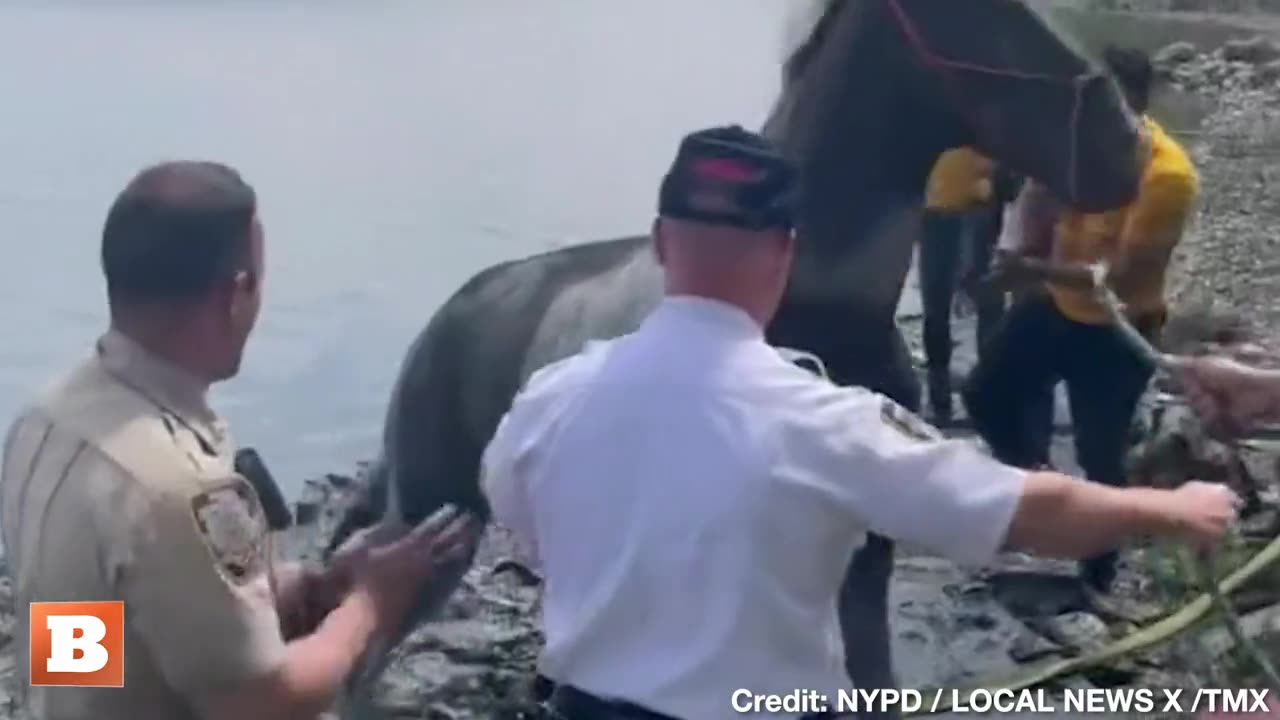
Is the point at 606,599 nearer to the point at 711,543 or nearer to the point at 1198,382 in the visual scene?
the point at 711,543

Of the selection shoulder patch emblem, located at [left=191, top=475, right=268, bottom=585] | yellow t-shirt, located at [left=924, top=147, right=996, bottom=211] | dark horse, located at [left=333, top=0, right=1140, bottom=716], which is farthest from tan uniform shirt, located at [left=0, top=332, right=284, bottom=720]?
yellow t-shirt, located at [left=924, top=147, right=996, bottom=211]

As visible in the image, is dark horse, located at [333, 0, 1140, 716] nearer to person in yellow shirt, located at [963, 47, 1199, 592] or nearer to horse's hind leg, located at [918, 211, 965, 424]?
person in yellow shirt, located at [963, 47, 1199, 592]

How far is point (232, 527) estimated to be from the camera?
1.92 meters

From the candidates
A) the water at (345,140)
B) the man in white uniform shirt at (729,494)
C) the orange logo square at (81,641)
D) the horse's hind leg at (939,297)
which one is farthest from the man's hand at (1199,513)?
the horse's hind leg at (939,297)

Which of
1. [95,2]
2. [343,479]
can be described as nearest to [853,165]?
[343,479]

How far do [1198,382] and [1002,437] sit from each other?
2.32m

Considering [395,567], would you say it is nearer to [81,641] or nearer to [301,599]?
[301,599]

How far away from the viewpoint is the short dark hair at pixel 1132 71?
4.47 metres

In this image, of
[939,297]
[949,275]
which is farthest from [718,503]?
[939,297]

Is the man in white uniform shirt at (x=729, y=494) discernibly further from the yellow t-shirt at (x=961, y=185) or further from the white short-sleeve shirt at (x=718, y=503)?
the yellow t-shirt at (x=961, y=185)

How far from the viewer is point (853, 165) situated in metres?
3.43

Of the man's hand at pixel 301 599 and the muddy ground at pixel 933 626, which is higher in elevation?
the man's hand at pixel 301 599

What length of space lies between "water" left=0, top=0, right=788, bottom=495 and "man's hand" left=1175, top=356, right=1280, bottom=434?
2328 millimetres

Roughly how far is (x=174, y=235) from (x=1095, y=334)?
10.2 feet
